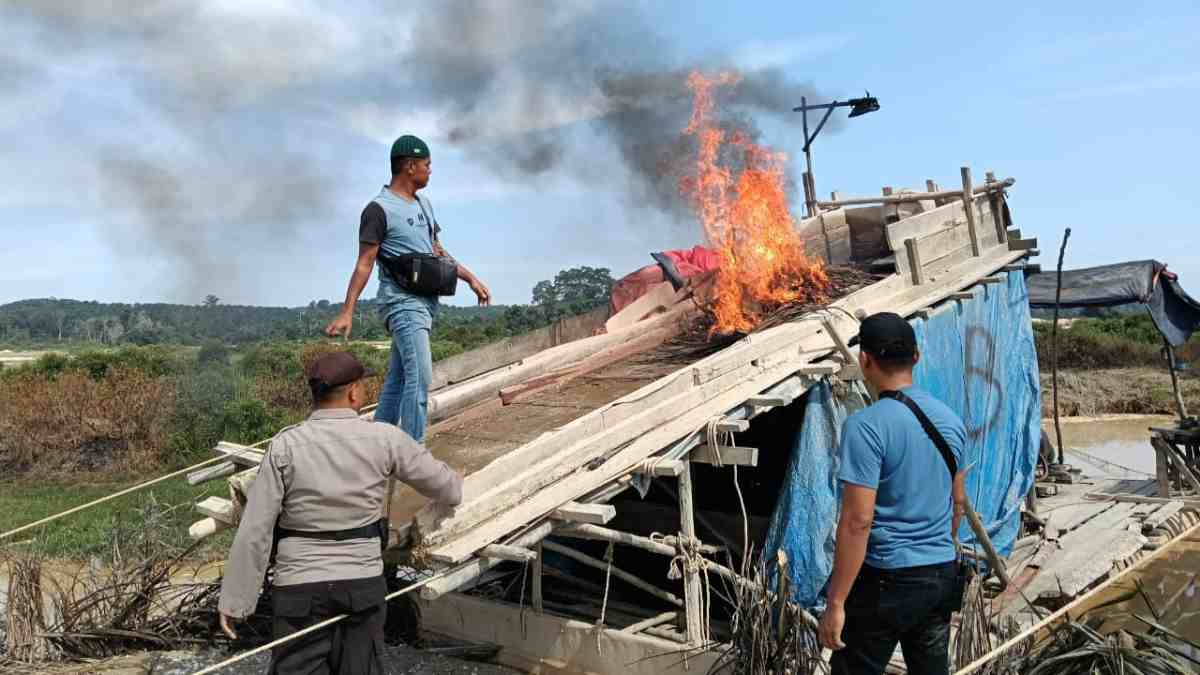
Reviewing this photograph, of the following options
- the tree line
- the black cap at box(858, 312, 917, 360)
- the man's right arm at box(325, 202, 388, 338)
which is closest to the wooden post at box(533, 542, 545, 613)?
the man's right arm at box(325, 202, 388, 338)

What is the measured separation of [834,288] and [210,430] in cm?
1370

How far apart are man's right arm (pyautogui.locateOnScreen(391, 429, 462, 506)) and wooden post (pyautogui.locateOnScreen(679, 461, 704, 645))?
181cm

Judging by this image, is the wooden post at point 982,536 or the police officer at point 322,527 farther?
the wooden post at point 982,536

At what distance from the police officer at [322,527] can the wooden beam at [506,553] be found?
27.5 inches

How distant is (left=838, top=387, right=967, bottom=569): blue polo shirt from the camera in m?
3.12

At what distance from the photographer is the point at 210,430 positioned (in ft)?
56.0

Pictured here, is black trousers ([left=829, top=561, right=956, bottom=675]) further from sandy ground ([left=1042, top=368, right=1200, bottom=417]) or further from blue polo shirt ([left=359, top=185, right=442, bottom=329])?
sandy ground ([left=1042, top=368, right=1200, bottom=417])

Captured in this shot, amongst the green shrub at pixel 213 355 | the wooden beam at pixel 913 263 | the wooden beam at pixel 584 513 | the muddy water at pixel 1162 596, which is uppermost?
the green shrub at pixel 213 355

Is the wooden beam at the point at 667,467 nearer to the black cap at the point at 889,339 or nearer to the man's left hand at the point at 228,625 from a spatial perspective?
the black cap at the point at 889,339

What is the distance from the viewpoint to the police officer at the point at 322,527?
337 centimetres

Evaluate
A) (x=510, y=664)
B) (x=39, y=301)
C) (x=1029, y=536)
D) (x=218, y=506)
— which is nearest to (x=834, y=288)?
(x=1029, y=536)

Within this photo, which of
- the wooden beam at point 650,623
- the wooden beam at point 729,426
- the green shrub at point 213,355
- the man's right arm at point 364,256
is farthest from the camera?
the green shrub at point 213,355

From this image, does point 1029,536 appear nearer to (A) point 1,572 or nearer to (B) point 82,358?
(A) point 1,572

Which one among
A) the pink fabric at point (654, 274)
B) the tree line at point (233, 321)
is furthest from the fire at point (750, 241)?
the tree line at point (233, 321)
